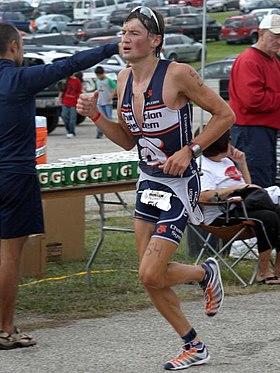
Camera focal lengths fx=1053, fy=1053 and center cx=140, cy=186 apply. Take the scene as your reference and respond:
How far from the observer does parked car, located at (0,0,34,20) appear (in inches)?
2657

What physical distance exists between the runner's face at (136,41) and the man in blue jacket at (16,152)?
0.34 metres

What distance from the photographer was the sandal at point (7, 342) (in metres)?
6.30

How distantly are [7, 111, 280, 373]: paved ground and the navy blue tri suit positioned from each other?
2.46 feet

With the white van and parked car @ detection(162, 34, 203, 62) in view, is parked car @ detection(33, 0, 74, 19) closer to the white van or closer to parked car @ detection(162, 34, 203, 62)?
the white van

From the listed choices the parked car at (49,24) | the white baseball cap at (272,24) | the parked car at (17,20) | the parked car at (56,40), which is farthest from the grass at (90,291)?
the parked car at (49,24)

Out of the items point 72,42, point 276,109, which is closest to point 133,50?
point 276,109

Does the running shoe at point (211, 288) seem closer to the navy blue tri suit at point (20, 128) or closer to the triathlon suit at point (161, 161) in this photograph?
the triathlon suit at point (161, 161)

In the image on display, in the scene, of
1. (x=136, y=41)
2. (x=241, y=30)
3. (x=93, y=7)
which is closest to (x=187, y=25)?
(x=241, y=30)

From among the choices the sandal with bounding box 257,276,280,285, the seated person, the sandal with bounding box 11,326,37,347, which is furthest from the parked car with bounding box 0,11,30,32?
the sandal with bounding box 11,326,37,347

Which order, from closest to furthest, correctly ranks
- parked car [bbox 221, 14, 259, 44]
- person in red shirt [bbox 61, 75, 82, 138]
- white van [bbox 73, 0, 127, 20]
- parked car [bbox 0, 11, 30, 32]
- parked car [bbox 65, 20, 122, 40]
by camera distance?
1. person in red shirt [bbox 61, 75, 82, 138]
2. parked car [bbox 221, 14, 259, 44]
3. parked car [bbox 65, 20, 122, 40]
4. parked car [bbox 0, 11, 30, 32]
5. white van [bbox 73, 0, 127, 20]

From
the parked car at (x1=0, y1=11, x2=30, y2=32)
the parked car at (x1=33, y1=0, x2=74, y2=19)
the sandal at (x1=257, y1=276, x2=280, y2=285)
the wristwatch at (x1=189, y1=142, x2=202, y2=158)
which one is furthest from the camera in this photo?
the parked car at (x1=33, y1=0, x2=74, y2=19)

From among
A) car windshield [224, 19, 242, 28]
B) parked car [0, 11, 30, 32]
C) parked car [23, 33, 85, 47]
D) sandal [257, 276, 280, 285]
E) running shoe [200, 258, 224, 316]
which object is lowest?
parked car [0, 11, 30, 32]

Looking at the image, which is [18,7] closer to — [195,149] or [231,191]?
[231,191]

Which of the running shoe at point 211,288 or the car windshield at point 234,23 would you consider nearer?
the running shoe at point 211,288
